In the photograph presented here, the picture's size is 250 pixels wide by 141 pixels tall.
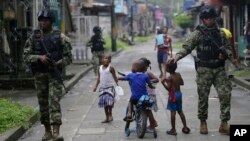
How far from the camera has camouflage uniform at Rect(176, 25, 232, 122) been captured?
930cm

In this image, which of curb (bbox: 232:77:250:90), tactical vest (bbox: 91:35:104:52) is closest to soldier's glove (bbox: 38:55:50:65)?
curb (bbox: 232:77:250:90)

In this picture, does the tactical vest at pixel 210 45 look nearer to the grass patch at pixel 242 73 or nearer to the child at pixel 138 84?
the child at pixel 138 84

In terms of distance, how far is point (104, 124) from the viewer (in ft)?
35.6

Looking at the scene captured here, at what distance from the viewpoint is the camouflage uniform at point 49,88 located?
8961 mm

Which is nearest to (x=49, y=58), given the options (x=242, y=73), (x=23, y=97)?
(x=23, y=97)

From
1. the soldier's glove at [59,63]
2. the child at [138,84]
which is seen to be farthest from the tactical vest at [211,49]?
the soldier's glove at [59,63]

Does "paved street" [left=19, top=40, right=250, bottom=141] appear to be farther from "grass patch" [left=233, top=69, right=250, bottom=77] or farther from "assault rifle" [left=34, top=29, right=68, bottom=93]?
"grass patch" [left=233, top=69, right=250, bottom=77]

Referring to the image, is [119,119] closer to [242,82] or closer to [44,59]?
[44,59]

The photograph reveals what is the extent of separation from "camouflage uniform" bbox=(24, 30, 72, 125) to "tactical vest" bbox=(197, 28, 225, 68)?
85.5 inches

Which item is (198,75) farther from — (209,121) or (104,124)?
(104,124)

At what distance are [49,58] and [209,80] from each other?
260 cm

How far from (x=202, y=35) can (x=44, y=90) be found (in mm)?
2670

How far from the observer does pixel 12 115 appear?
1064 cm

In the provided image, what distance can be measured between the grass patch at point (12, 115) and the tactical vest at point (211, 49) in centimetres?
351
